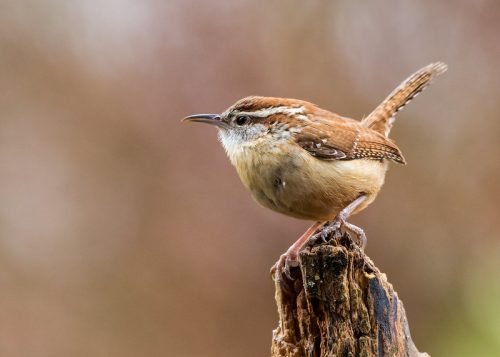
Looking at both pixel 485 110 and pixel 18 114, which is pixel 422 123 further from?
pixel 18 114

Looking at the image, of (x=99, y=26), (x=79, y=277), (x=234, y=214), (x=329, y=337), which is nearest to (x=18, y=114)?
(x=99, y=26)

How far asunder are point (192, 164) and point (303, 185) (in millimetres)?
3405

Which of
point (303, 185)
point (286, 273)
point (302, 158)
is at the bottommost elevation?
point (286, 273)

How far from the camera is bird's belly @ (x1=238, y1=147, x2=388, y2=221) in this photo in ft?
13.5

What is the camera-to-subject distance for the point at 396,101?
532cm

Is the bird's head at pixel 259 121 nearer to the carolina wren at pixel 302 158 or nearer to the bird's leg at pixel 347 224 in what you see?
the carolina wren at pixel 302 158

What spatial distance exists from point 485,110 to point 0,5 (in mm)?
5285

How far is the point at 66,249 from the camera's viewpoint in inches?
305

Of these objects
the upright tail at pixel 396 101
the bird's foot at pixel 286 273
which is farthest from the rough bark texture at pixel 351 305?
the upright tail at pixel 396 101

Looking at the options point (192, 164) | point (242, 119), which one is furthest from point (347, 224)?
point (192, 164)

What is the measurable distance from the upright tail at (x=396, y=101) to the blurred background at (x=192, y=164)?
1924 mm

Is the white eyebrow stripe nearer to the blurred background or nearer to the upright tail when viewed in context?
the upright tail

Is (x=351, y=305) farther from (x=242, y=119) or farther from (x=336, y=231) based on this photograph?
(x=242, y=119)

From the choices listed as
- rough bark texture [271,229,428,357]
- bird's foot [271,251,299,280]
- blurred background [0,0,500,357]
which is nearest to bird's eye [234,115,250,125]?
bird's foot [271,251,299,280]
